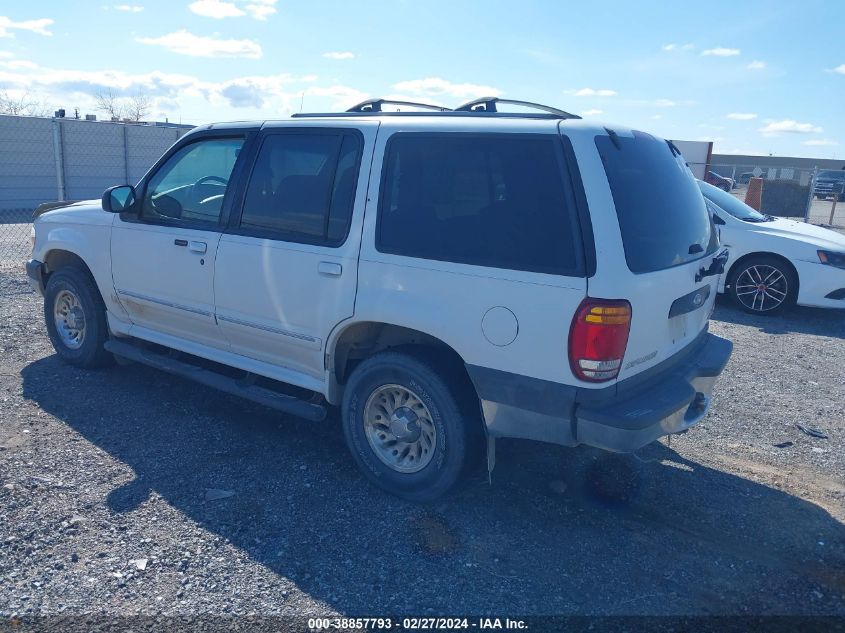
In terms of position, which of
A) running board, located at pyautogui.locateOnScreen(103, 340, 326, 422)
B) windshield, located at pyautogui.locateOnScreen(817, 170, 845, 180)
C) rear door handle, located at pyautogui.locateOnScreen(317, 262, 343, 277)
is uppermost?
windshield, located at pyautogui.locateOnScreen(817, 170, 845, 180)

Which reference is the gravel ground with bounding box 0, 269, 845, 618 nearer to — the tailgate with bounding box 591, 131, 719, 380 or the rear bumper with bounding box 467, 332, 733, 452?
the rear bumper with bounding box 467, 332, 733, 452

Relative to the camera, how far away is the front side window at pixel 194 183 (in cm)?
502

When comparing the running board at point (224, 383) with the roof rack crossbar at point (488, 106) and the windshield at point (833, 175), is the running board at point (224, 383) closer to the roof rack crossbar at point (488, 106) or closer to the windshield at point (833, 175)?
the roof rack crossbar at point (488, 106)

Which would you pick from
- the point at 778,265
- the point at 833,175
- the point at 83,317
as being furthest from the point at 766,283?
the point at 833,175

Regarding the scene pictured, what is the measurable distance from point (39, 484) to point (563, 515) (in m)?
2.97

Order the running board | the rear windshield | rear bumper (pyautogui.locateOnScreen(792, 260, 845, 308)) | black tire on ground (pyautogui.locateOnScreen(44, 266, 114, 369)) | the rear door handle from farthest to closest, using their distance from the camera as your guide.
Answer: rear bumper (pyautogui.locateOnScreen(792, 260, 845, 308)), black tire on ground (pyautogui.locateOnScreen(44, 266, 114, 369)), the running board, the rear door handle, the rear windshield

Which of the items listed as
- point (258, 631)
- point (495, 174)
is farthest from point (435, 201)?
point (258, 631)

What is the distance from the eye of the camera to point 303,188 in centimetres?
454

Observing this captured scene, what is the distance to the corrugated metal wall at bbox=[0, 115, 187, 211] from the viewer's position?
1978 centimetres

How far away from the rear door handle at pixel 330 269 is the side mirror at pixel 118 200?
1951mm

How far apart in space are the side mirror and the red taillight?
3.50 m

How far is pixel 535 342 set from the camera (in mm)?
3580

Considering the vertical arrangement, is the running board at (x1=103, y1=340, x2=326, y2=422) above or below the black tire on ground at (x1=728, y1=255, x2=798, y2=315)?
below

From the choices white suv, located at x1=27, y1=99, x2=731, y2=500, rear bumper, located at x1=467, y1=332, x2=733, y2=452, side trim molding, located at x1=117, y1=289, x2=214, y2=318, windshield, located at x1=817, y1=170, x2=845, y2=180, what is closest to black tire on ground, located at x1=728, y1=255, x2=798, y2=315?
white suv, located at x1=27, y1=99, x2=731, y2=500
